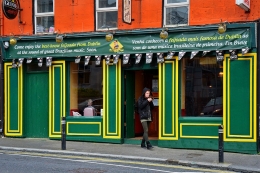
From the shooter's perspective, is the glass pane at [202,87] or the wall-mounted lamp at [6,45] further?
the wall-mounted lamp at [6,45]

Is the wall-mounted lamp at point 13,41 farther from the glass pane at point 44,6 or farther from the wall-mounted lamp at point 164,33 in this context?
the wall-mounted lamp at point 164,33

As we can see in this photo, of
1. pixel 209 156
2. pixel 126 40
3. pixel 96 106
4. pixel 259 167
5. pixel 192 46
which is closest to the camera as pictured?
pixel 259 167

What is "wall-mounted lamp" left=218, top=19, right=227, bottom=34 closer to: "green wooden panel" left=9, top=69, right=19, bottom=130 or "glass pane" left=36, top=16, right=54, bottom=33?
"glass pane" left=36, top=16, right=54, bottom=33

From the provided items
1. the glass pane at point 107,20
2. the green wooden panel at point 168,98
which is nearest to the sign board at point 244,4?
the green wooden panel at point 168,98

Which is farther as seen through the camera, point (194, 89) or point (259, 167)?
point (194, 89)

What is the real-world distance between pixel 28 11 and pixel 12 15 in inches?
33.3

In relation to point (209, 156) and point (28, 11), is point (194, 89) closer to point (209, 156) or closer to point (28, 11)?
point (209, 156)

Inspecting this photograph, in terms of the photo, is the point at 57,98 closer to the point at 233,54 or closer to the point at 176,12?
the point at 176,12

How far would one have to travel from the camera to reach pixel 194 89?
14117 millimetres

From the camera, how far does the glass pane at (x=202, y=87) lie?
1367cm

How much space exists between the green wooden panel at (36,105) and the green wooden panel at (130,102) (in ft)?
9.74

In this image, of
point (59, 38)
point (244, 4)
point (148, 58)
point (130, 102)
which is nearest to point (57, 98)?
point (59, 38)

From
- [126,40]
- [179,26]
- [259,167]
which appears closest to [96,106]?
[126,40]

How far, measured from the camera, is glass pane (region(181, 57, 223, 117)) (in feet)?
44.9
